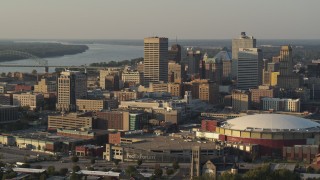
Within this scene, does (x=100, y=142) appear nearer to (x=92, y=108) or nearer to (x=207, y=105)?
(x=92, y=108)

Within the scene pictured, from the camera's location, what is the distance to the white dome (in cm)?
2048

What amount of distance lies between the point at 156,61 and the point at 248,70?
4656mm

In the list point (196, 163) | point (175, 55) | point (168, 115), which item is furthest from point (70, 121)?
point (175, 55)

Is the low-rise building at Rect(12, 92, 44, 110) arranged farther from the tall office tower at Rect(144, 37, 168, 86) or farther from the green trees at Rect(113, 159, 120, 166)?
the green trees at Rect(113, 159, 120, 166)

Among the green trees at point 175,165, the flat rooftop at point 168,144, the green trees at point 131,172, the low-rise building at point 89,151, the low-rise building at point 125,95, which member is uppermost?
the low-rise building at point 125,95

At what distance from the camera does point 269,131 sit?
66.0ft

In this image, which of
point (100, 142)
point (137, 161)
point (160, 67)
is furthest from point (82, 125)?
point (160, 67)

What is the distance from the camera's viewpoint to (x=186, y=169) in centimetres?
1700

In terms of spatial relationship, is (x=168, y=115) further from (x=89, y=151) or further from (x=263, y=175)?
(x=263, y=175)

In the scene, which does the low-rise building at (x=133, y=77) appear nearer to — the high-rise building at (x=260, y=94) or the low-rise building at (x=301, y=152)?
the high-rise building at (x=260, y=94)

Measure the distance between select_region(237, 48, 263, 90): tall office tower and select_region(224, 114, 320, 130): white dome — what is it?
16.2 meters

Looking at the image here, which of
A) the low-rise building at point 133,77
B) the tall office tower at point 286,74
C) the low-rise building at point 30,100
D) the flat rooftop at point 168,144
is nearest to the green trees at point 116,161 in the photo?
the flat rooftop at point 168,144

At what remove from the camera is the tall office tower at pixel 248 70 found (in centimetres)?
3778

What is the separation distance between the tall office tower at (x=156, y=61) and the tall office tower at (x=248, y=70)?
148 inches
